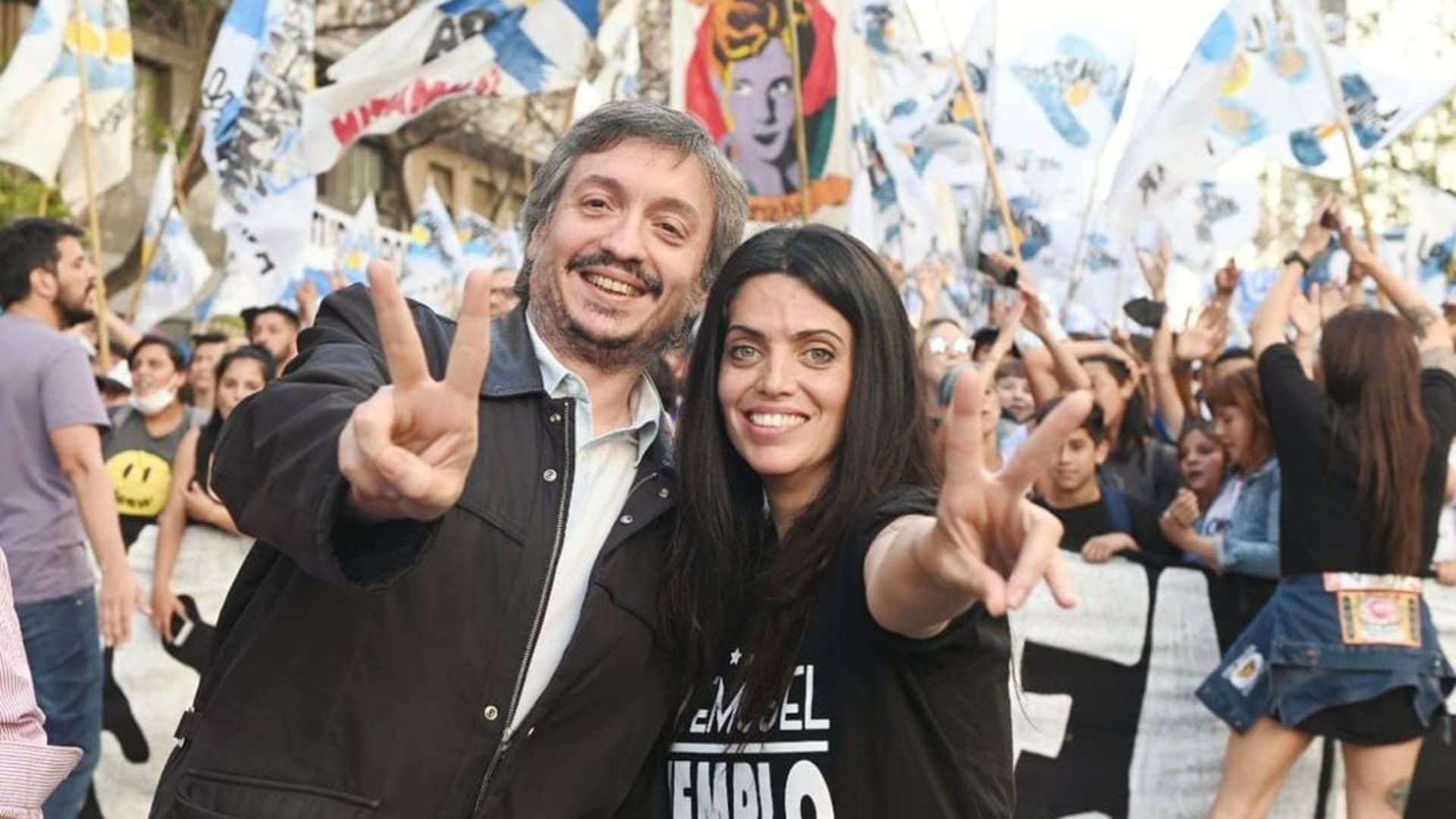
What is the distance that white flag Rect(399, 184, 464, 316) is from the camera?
14805 mm

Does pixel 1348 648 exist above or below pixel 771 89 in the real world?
below

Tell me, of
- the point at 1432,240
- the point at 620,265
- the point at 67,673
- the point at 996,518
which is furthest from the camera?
the point at 1432,240

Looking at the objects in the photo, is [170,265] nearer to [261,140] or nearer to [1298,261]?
[261,140]

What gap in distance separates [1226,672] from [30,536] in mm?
3900

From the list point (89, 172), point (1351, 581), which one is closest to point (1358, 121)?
point (1351, 581)

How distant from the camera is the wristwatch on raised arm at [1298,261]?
6828mm

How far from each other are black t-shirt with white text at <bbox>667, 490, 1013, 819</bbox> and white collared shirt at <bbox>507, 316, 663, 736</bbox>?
1.02ft

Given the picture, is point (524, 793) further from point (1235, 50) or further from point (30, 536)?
point (1235, 50)

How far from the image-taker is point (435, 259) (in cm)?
1541

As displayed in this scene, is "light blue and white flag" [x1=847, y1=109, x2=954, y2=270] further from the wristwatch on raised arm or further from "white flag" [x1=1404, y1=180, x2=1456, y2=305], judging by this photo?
the wristwatch on raised arm

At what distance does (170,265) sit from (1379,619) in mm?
9652

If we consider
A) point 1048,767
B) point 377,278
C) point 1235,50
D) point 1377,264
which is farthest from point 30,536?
point 1235,50

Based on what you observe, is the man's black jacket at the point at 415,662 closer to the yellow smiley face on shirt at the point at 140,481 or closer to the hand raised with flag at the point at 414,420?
the hand raised with flag at the point at 414,420

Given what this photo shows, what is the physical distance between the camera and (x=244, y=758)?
277 centimetres
